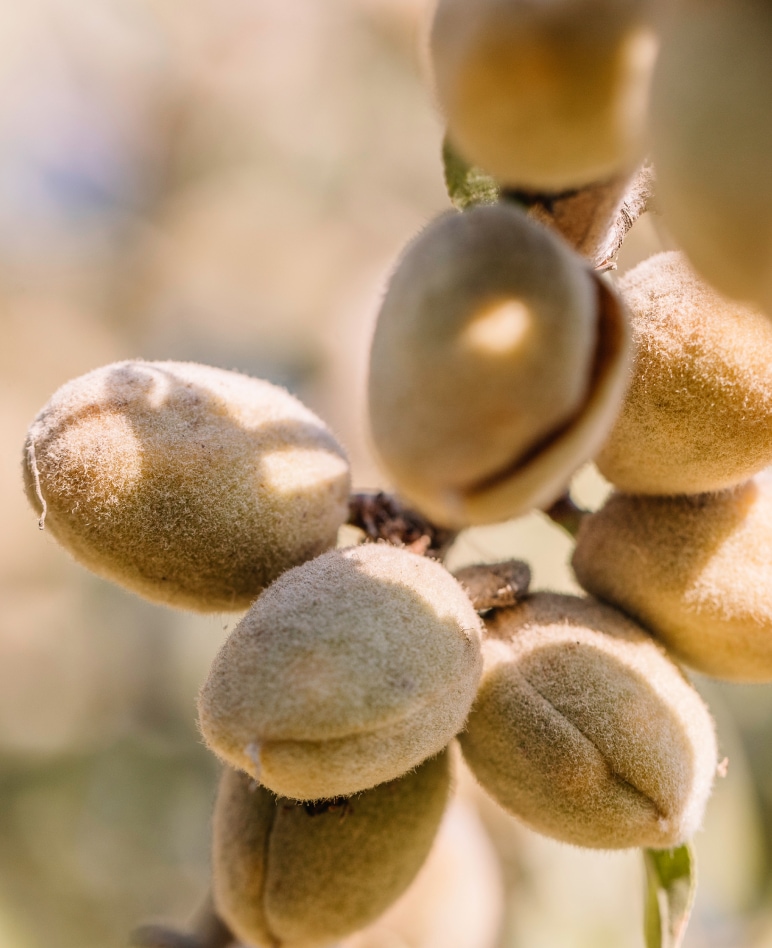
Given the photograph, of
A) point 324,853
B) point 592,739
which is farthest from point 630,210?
point 324,853

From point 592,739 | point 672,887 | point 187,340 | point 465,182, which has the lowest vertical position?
point 187,340

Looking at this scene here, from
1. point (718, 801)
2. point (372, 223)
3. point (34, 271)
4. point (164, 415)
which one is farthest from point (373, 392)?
point (34, 271)

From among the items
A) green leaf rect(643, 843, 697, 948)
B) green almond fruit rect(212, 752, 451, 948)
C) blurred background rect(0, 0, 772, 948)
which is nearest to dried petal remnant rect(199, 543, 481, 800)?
green almond fruit rect(212, 752, 451, 948)

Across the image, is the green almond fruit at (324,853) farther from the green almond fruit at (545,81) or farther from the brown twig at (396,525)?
the green almond fruit at (545,81)

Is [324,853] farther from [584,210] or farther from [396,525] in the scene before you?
[584,210]

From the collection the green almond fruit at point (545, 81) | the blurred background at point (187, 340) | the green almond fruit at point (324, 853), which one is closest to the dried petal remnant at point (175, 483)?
the green almond fruit at point (324, 853)

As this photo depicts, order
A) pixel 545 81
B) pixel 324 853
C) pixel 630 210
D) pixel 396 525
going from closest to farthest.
→ pixel 545 81
pixel 630 210
pixel 324 853
pixel 396 525

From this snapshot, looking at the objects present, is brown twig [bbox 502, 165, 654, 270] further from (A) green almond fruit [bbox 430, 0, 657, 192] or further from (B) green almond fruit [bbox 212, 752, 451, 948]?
(B) green almond fruit [bbox 212, 752, 451, 948]
